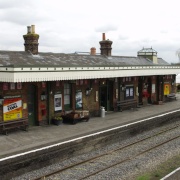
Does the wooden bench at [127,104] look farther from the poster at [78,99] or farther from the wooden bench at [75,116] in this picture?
the wooden bench at [75,116]

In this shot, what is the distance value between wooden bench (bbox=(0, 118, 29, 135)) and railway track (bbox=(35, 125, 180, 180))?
11.6 feet

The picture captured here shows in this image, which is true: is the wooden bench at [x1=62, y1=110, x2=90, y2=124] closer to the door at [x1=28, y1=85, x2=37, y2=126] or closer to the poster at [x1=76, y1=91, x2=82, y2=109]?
the poster at [x1=76, y1=91, x2=82, y2=109]

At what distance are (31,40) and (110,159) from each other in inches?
316

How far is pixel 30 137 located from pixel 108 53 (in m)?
11.5

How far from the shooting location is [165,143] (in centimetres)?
1423

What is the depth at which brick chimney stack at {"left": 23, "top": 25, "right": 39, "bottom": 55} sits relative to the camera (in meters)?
16.2

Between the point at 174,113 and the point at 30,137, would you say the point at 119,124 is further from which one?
the point at 174,113

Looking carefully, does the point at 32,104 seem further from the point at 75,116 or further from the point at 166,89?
the point at 166,89

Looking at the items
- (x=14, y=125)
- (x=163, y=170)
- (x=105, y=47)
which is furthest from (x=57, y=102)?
(x=105, y=47)

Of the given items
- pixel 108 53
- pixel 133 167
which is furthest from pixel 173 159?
pixel 108 53

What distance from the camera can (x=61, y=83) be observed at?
606 inches

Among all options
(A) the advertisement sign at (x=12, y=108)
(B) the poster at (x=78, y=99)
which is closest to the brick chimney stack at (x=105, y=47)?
(B) the poster at (x=78, y=99)

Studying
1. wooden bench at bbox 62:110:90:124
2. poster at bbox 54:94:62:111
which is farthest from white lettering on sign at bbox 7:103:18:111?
wooden bench at bbox 62:110:90:124

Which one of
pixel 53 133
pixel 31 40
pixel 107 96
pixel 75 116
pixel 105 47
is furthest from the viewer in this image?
pixel 105 47
